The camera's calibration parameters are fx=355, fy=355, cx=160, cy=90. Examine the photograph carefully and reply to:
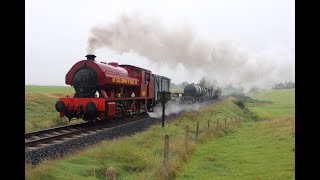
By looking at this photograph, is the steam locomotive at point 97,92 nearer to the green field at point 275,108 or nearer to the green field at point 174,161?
the green field at point 174,161

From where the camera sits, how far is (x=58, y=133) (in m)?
14.7

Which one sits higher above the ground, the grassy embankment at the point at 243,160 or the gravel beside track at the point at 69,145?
the gravel beside track at the point at 69,145

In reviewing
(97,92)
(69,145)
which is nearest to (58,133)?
(69,145)

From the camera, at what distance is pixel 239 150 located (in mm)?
15430

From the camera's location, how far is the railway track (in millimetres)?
12000

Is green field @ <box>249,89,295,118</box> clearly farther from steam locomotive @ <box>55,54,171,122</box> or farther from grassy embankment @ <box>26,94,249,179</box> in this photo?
grassy embankment @ <box>26,94,249,179</box>

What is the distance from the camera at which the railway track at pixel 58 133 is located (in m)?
12.0

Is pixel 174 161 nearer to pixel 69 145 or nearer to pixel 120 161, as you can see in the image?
pixel 120 161

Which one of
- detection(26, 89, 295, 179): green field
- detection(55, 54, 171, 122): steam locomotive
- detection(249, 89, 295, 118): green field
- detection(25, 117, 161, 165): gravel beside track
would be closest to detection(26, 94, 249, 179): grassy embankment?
detection(26, 89, 295, 179): green field

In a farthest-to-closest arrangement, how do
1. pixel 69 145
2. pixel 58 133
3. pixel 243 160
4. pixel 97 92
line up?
pixel 97 92
pixel 58 133
pixel 243 160
pixel 69 145

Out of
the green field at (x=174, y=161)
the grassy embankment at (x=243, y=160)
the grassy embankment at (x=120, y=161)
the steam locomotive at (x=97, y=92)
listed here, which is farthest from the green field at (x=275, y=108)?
the grassy embankment at (x=120, y=161)

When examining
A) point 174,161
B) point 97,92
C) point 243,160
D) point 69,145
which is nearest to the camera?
point 174,161
